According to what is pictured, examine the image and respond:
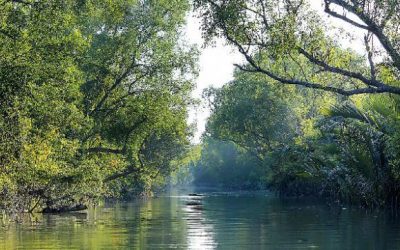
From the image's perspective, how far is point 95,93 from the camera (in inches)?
1692

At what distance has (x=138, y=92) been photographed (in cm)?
4366

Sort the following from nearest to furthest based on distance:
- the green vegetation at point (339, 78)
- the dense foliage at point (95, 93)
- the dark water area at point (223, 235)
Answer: the dark water area at point (223, 235) < the green vegetation at point (339, 78) < the dense foliage at point (95, 93)

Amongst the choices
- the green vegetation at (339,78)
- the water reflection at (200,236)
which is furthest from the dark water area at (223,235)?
the green vegetation at (339,78)

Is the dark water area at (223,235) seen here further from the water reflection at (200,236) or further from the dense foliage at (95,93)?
the dense foliage at (95,93)

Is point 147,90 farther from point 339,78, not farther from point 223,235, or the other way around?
point 223,235

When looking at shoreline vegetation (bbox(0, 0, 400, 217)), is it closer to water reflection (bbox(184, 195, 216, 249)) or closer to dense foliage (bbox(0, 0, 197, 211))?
dense foliage (bbox(0, 0, 197, 211))

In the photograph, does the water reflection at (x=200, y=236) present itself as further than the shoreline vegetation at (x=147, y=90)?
No

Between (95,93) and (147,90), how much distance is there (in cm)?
344

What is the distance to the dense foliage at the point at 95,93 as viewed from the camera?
87.7 feet

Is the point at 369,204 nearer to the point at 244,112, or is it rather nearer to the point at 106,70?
the point at 106,70

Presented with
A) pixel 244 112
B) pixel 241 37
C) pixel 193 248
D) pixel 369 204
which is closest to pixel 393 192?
pixel 369 204

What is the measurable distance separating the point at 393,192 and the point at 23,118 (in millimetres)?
16366

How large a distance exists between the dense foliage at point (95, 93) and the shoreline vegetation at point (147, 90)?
9 cm

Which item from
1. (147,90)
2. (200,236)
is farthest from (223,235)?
(147,90)
